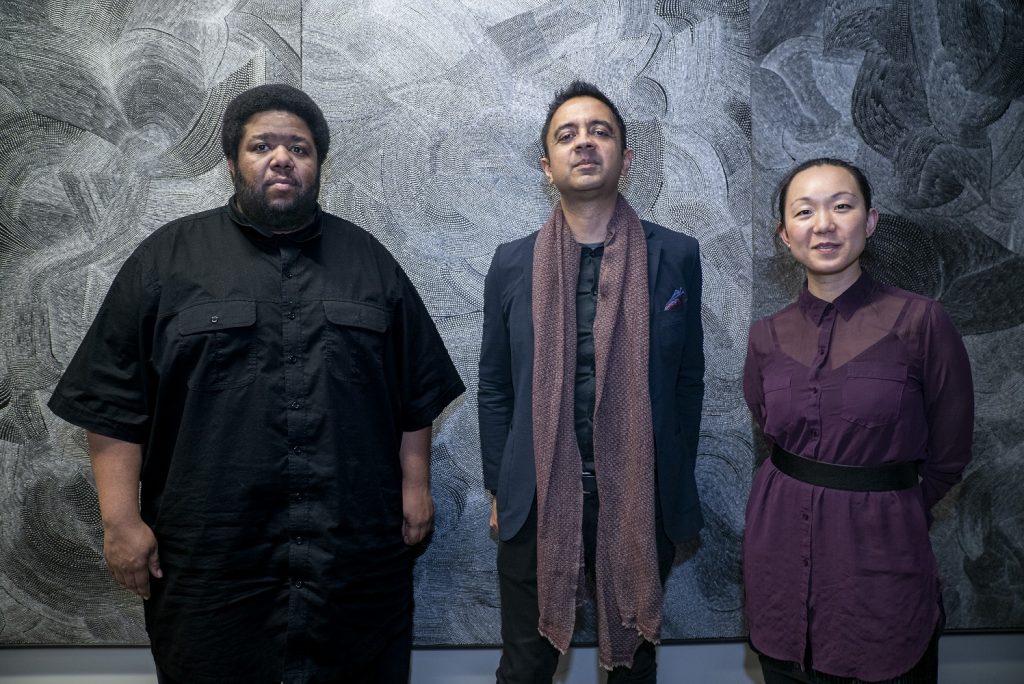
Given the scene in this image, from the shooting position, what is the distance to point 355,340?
5.08ft

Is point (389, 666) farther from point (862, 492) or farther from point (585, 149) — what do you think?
point (585, 149)

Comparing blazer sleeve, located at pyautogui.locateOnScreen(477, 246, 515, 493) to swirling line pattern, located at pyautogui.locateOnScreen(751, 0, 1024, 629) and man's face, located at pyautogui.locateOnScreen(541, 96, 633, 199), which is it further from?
swirling line pattern, located at pyautogui.locateOnScreen(751, 0, 1024, 629)

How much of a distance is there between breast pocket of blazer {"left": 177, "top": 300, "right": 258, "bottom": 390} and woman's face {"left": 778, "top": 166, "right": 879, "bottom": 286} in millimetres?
1259

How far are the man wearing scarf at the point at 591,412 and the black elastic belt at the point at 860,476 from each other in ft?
1.01

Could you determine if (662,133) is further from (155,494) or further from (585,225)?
(155,494)

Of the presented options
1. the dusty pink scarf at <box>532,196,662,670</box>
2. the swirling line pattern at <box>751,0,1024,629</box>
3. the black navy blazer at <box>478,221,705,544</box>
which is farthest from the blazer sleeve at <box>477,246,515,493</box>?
the swirling line pattern at <box>751,0,1024,629</box>

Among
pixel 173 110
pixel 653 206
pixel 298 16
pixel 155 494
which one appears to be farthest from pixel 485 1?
pixel 155 494

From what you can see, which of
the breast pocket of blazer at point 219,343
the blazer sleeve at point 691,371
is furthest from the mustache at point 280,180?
the blazer sleeve at point 691,371

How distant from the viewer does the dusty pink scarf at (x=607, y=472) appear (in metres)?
1.56

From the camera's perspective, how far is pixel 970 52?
2119mm

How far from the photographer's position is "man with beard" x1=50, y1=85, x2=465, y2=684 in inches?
57.7

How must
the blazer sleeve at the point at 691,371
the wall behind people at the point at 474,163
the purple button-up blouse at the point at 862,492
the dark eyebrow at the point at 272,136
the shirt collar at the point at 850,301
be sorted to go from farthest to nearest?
the wall behind people at the point at 474,163
the blazer sleeve at the point at 691,371
the dark eyebrow at the point at 272,136
the shirt collar at the point at 850,301
the purple button-up blouse at the point at 862,492

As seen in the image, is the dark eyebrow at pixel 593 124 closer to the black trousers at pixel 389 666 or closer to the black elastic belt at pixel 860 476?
the black elastic belt at pixel 860 476

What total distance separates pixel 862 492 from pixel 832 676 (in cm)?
41
